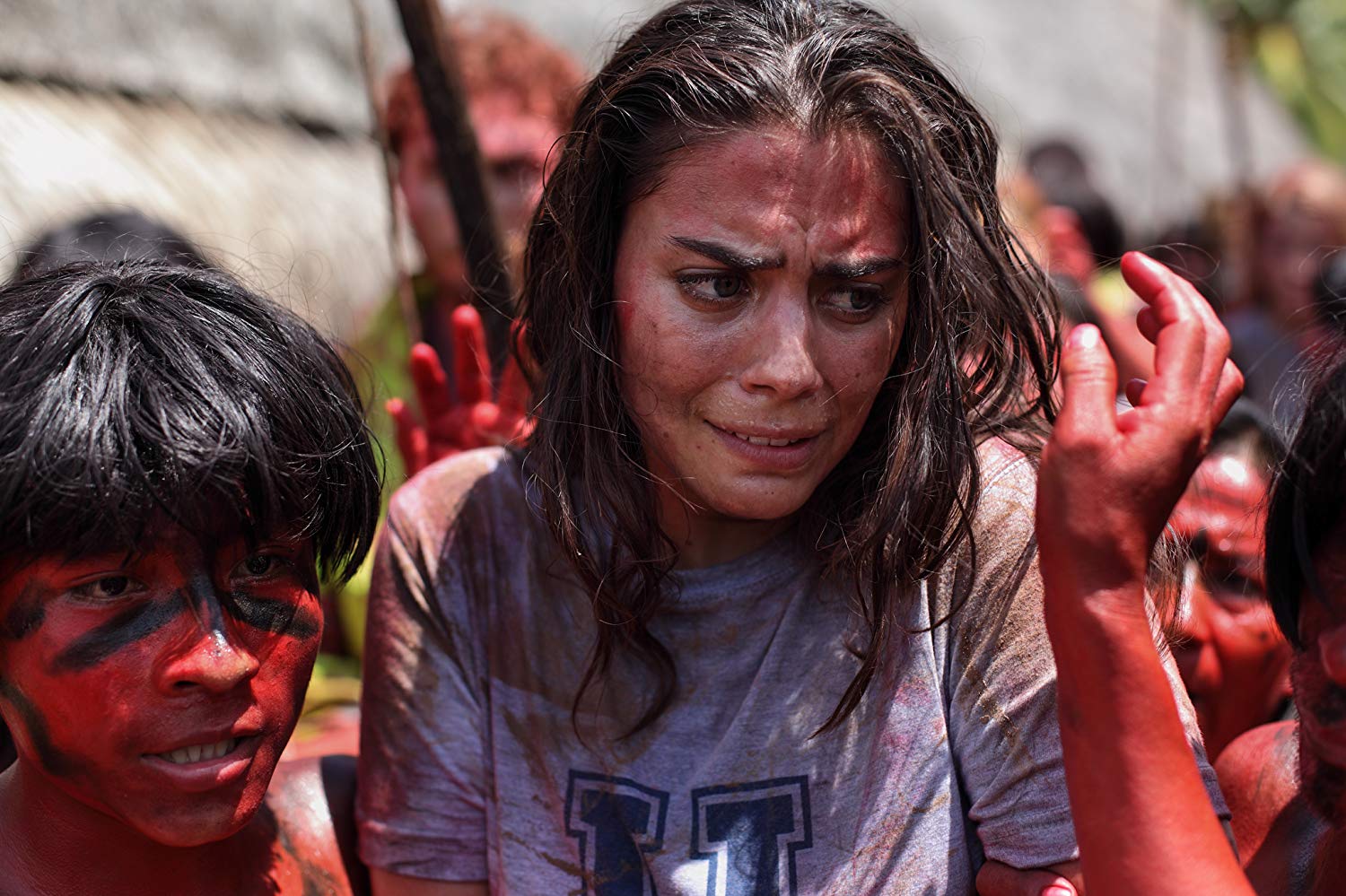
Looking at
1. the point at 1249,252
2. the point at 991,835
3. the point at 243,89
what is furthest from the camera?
the point at 1249,252

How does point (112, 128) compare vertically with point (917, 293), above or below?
above

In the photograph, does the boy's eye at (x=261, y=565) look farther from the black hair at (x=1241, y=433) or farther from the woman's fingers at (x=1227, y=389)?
the black hair at (x=1241, y=433)

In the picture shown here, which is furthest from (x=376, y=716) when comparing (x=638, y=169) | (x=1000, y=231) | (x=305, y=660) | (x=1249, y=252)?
(x=1249, y=252)

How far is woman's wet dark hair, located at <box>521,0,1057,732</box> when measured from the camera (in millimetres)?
1653

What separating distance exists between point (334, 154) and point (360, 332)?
126cm

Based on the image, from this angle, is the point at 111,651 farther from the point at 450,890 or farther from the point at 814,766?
the point at 814,766

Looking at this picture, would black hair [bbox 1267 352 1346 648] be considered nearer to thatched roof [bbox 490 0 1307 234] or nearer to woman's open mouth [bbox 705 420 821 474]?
woman's open mouth [bbox 705 420 821 474]

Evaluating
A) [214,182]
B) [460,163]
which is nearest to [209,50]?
[214,182]

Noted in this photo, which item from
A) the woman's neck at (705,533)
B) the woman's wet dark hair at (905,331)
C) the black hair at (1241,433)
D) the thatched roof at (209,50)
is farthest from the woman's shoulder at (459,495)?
the thatched roof at (209,50)

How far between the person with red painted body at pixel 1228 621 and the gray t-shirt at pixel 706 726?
2.03ft

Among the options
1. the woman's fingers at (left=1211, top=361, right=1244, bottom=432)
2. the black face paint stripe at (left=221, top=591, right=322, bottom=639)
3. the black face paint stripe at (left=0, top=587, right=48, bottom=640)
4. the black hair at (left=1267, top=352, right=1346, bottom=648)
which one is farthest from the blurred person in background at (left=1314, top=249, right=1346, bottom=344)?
the black face paint stripe at (left=0, top=587, right=48, bottom=640)

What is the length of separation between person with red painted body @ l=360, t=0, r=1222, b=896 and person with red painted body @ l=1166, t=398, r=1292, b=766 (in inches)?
22.2

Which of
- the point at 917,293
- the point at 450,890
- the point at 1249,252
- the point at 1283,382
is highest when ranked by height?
the point at 1249,252

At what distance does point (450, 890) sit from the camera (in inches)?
71.4
